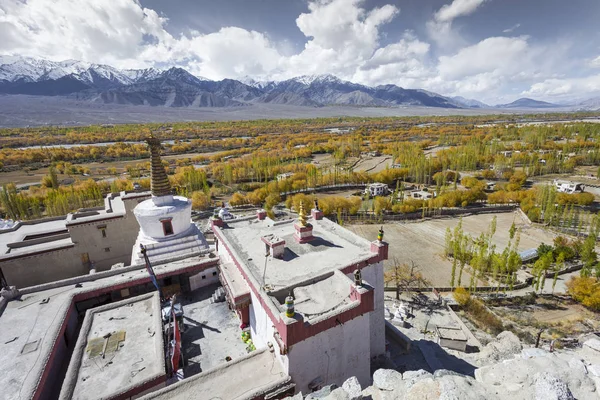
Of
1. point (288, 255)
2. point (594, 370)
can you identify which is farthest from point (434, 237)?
point (594, 370)

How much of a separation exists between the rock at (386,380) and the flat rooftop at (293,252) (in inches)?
233

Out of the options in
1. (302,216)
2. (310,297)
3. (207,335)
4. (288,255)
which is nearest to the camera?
(310,297)

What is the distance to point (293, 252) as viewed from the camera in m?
16.6

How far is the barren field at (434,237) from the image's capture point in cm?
3559

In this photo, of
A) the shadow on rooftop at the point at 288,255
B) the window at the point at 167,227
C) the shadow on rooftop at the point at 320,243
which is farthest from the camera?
the window at the point at 167,227

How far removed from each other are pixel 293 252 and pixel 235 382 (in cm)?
707

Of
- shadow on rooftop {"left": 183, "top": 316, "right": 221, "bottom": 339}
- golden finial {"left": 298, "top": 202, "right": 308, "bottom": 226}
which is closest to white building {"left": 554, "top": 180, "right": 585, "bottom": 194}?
golden finial {"left": 298, "top": 202, "right": 308, "bottom": 226}

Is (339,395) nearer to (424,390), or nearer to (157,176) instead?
(424,390)

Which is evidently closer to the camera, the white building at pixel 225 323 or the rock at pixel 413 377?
the rock at pixel 413 377

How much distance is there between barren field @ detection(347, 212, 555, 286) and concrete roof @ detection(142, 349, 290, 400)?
2601 cm

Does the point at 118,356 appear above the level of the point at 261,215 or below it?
below

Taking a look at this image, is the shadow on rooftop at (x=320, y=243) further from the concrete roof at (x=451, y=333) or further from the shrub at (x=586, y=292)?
the shrub at (x=586, y=292)

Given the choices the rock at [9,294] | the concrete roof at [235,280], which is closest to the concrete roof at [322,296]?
the concrete roof at [235,280]

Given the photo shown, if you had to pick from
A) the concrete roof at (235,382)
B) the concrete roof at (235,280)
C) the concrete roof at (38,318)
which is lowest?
the concrete roof at (235,382)
